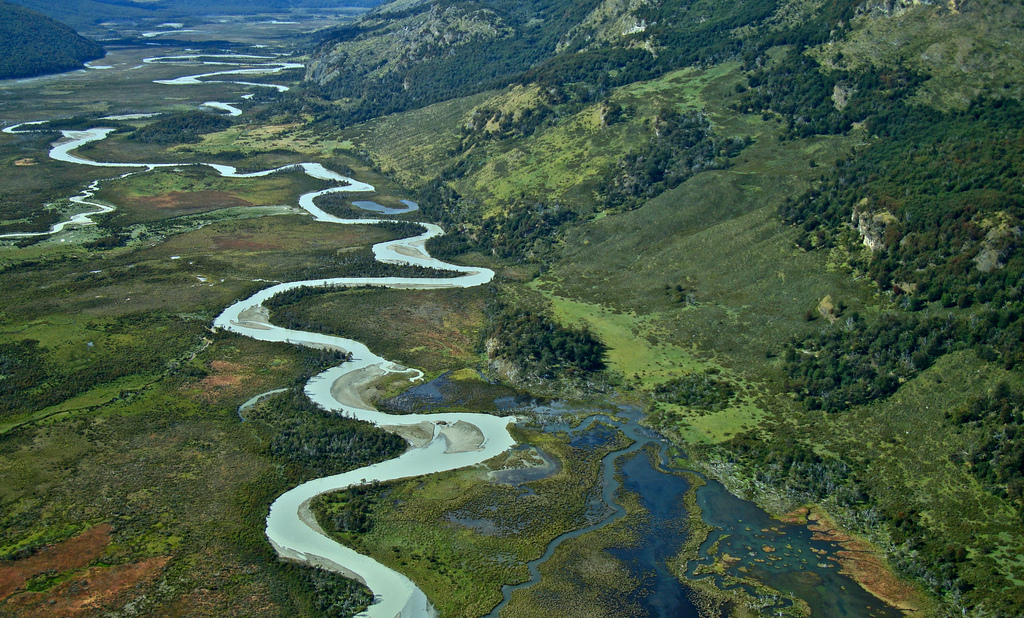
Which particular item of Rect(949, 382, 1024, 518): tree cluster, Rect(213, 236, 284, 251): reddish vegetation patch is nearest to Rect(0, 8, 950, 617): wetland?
Rect(949, 382, 1024, 518): tree cluster

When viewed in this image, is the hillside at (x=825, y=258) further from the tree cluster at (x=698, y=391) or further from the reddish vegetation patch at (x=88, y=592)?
the reddish vegetation patch at (x=88, y=592)

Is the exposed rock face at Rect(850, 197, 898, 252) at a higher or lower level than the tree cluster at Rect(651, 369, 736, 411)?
higher

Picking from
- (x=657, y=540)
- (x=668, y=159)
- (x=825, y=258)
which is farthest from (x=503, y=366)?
(x=668, y=159)

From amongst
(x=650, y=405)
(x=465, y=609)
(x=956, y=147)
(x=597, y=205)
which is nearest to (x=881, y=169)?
(x=956, y=147)

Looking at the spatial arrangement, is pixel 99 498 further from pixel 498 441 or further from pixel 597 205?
pixel 597 205

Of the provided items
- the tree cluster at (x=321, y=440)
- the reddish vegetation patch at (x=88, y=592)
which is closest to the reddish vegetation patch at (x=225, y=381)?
the tree cluster at (x=321, y=440)

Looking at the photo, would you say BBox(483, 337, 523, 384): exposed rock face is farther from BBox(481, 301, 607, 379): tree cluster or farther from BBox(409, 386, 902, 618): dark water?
BBox(409, 386, 902, 618): dark water

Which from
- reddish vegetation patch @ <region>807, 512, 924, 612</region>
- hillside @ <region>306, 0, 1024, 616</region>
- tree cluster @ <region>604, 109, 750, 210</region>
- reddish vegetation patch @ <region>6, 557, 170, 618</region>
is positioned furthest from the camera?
tree cluster @ <region>604, 109, 750, 210</region>
